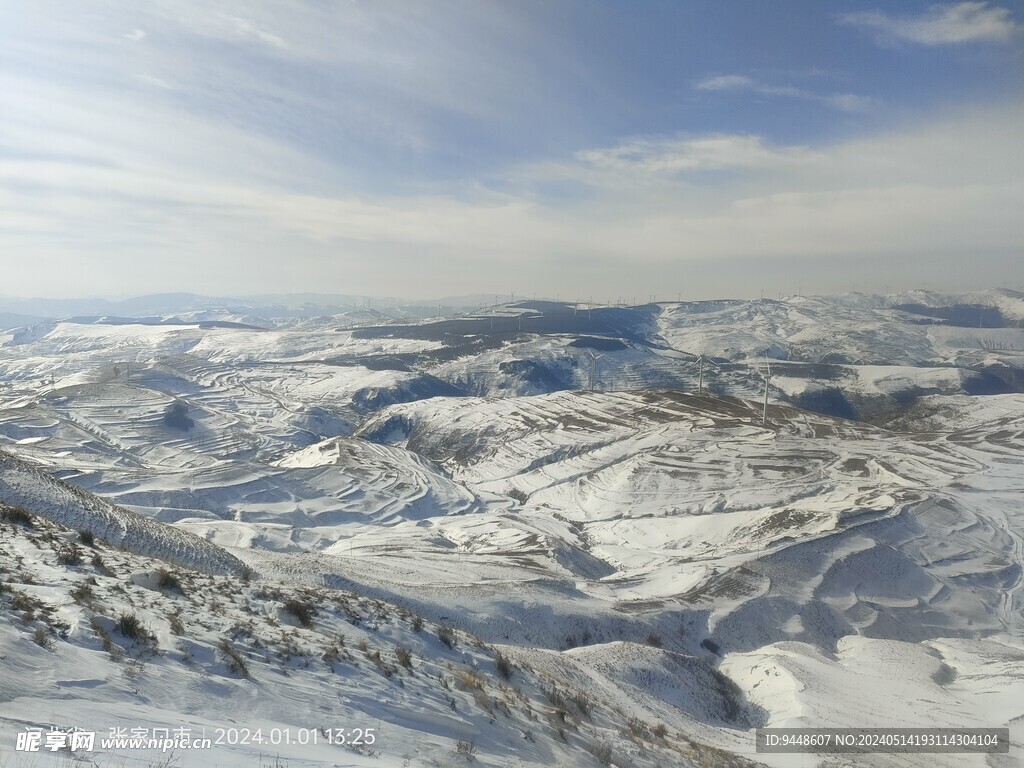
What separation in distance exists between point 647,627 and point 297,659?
20217mm

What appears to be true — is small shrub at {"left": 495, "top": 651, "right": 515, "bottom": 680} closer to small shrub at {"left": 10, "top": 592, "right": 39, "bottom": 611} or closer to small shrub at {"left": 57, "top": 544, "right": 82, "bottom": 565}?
small shrub at {"left": 10, "top": 592, "right": 39, "bottom": 611}

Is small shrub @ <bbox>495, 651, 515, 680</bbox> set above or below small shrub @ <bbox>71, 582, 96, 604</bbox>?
below

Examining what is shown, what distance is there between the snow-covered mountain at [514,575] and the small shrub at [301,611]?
73 mm

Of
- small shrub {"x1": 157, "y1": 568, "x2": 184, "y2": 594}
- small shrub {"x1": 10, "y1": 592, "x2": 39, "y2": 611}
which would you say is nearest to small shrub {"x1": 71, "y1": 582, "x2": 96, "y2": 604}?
small shrub {"x1": 10, "y1": 592, "x2": 39, "y2": 611}

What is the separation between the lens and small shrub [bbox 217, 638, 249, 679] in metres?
8.70

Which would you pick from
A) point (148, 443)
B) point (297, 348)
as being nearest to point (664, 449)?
point (148, 443)

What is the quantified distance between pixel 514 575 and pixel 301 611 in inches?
842

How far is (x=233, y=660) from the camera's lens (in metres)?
8.90

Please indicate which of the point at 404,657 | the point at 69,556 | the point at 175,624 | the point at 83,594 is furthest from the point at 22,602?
the point at 404,657

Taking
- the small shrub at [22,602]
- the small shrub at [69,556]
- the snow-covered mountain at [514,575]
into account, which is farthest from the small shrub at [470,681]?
the small shrub at [69,556]

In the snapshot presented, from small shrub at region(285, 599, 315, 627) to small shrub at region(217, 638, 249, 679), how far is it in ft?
9.02

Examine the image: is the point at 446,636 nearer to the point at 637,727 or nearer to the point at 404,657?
the point at 404,657

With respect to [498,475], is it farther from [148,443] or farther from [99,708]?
[99,708]

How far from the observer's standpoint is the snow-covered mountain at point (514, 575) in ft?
28.3
